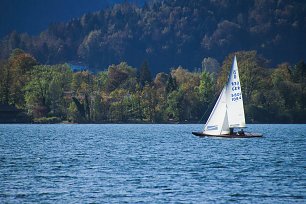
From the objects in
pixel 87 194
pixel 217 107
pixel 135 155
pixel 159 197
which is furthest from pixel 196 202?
pixel 217 107

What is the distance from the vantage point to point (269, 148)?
96.8 m

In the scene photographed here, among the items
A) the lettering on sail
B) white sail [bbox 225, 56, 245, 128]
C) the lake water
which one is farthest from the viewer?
the lettering on sail

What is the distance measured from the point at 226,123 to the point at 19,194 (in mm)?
60148

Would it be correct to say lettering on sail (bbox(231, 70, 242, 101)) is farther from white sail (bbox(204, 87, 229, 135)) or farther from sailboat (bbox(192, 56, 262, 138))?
white sail (bbox(204, 87, 229, 135))

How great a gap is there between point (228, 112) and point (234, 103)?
1660mm

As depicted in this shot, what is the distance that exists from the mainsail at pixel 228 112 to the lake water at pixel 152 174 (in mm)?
10583

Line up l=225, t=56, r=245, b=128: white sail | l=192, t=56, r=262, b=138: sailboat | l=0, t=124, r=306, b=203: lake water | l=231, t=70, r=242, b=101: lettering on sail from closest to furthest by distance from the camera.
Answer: l=0, t=124, r=306, b=203: lake water → l=192, t=56, r=262, b=138: sailboat → l=225, t=56, r=245, b=128: white sail → l=231, t=70, r=242, b=101: lettering on sail

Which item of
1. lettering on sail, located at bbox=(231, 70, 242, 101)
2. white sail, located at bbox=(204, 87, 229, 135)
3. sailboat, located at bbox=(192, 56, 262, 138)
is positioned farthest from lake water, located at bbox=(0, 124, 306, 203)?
lettering on sail, located at bbox=(231, 70, 242, 101)

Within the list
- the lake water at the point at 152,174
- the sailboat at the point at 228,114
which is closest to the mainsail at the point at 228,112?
the sailboat at the point at 228,114

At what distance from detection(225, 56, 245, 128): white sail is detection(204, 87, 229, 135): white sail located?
600 millimetres

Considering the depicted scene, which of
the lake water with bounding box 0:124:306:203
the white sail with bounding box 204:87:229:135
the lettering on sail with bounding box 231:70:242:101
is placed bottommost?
the lake water with bounding box 0:124:306:203

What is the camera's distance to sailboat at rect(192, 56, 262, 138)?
355 feet

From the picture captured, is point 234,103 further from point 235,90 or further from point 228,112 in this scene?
point 235,90

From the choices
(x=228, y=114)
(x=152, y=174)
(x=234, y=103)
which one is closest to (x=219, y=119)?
(x=228, y=114)
